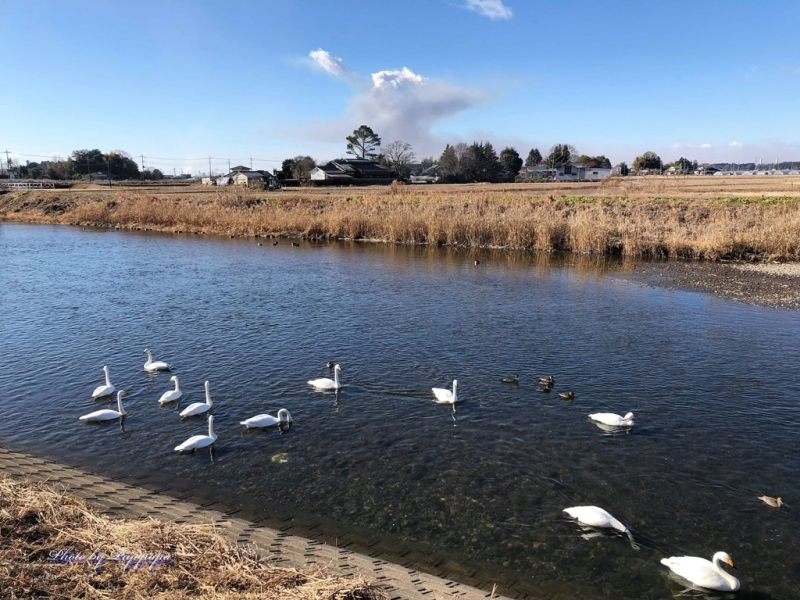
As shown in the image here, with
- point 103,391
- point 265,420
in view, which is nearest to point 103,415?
point 103,391

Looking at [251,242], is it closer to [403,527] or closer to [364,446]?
[364,446]

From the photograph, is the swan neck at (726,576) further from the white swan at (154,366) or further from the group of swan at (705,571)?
the white swan at (154,366)

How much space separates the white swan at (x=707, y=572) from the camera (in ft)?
22.8

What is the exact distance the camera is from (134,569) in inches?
226

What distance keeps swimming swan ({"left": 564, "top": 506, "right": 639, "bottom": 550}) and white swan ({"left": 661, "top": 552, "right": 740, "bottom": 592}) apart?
790 mm

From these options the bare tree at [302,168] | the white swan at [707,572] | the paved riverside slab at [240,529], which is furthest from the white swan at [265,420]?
Result: the bare tree at [302,168]

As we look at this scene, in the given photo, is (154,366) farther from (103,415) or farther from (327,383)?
(327,383)

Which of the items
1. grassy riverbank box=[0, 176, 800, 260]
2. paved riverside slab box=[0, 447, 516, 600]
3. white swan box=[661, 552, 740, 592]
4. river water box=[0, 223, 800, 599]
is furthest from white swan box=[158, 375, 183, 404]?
grassy riverbank box=[0, 176, 800, 260]

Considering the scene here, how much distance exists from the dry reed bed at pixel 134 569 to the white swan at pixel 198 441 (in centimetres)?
345

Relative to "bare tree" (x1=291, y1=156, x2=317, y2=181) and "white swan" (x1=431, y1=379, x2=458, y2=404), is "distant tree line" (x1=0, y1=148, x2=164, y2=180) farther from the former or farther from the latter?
"white swan" (x1=431, y1=379, x2=458, y2=404)

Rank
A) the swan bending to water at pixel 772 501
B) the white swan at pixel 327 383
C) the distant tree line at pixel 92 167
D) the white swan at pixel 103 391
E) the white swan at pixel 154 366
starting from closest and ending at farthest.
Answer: the swan bending to water at pixel 772 501 → the white swan at pixel 103 391 → the white swan at pixel 327 383 → the white swan at pixel 154 366 → the distant tree line at pixel 92 167

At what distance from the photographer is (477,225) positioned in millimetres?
38438

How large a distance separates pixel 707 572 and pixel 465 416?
5.68 metres

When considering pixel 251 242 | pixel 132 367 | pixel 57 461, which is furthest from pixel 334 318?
pixel 251 242
